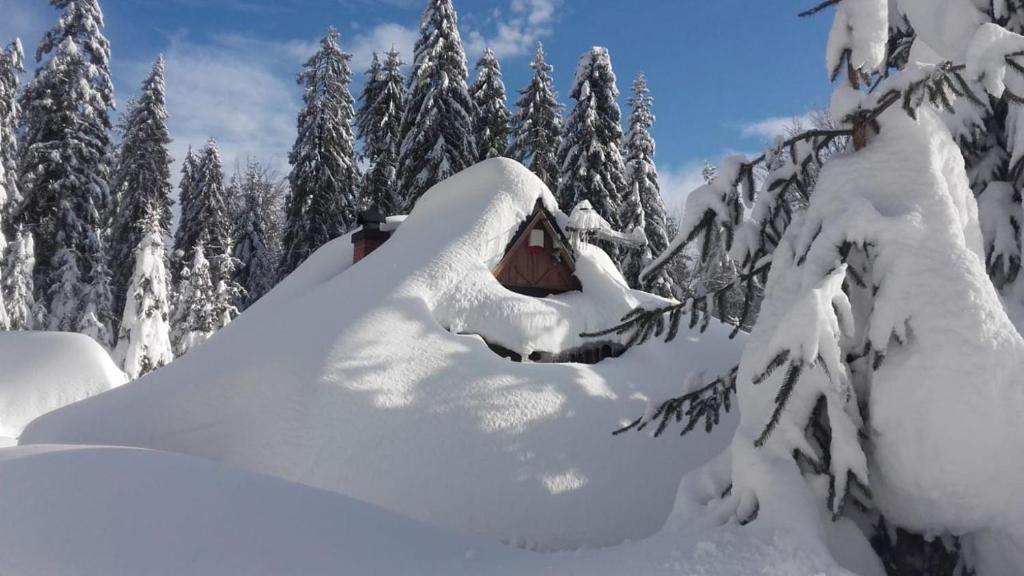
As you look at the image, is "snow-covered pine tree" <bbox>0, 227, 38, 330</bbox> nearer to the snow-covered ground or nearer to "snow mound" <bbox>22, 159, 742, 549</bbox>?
"snow mound" <bbox>22, 159, 742, 549</bbox>

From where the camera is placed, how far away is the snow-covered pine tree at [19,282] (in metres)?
22.2

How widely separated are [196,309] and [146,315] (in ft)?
7.36

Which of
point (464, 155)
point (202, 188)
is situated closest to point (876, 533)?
point (464, 155)

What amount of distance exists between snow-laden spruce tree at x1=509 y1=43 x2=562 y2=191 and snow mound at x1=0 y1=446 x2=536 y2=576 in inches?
813

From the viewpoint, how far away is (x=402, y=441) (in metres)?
8.80

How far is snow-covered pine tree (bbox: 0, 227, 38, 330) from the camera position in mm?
22250

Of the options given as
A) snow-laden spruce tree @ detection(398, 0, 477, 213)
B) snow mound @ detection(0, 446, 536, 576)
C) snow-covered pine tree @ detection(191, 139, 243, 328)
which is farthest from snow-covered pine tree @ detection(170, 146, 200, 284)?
snow mound @ detection(0, 446, 536, 576)

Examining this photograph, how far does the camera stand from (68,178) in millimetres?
24219

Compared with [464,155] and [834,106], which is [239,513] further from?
[464,155]

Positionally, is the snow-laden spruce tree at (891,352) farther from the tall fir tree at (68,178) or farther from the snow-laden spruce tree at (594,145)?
the tall fir tree at (68,178)

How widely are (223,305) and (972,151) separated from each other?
24.5 metres

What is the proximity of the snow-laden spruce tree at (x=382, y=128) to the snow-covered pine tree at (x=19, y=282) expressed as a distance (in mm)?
11687

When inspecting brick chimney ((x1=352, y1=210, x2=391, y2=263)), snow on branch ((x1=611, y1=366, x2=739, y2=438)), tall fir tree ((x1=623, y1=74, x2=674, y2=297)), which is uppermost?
tall fir tree ((x1=623, y1=74, x2=674, y2=297))

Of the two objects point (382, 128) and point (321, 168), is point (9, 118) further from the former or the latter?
point (382, 128)
